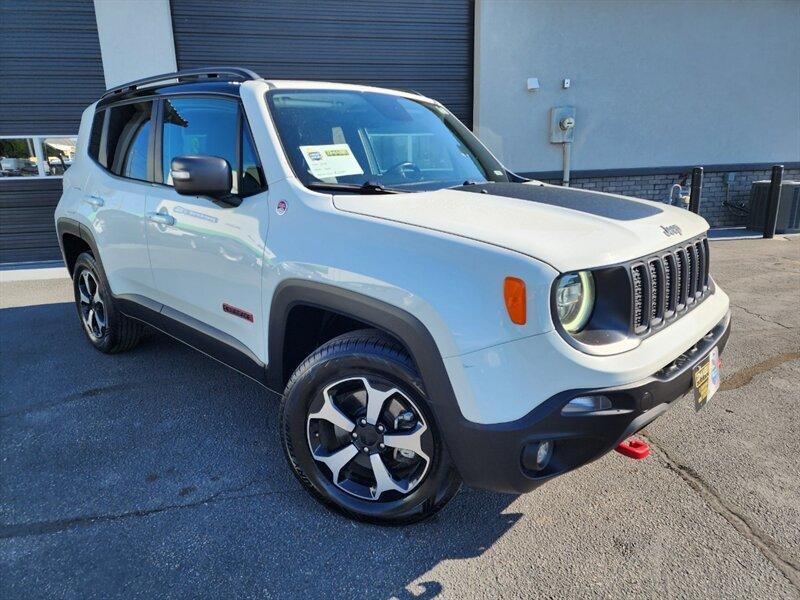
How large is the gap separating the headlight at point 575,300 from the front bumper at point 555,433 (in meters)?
0.26

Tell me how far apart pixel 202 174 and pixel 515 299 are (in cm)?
154

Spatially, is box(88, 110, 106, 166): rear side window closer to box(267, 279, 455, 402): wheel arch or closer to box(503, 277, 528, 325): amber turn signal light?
box(267, 279, 455, 402): wheel arch

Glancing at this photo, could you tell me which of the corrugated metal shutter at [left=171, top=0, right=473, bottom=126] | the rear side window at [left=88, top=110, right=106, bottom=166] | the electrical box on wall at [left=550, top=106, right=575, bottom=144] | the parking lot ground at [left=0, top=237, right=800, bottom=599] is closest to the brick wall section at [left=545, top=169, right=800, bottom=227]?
the electrical box on wall at [left=550, top=106, right=575, bottom=144]

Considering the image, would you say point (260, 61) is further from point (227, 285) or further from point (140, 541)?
point (140, 541)

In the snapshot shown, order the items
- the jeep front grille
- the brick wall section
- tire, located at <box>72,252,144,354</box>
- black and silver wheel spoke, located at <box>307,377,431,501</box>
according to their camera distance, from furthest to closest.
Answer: the brick wall section → tire, located at <box>72,252,144,354</box> → black and silver wheel spoke, located at <box>307,377,431,501</box> → the jeep front grille

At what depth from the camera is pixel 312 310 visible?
2525mm

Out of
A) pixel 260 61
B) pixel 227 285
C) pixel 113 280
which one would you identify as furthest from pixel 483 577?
pixel 260 61

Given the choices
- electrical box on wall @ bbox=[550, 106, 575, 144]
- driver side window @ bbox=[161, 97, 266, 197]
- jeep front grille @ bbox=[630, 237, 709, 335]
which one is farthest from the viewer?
electrical box on wall @ bbox=[550, 106, 575, 144]

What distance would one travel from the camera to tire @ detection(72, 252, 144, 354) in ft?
13.6

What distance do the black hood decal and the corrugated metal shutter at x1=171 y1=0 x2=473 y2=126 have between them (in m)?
7.47

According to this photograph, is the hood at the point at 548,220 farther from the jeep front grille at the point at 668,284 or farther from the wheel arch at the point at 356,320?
the wheel arch at the point at 356,320

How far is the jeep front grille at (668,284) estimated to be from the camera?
6.69 feet

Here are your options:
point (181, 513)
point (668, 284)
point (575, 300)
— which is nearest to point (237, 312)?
point (181, 513)

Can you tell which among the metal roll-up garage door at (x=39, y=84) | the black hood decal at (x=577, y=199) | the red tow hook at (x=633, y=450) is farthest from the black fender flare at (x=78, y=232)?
the metal roll-up garage door at (x=39, y=84)
